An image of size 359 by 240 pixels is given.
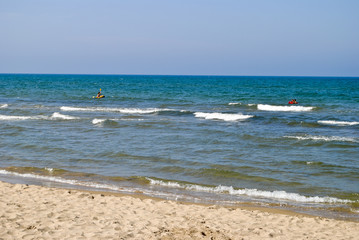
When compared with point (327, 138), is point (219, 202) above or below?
below

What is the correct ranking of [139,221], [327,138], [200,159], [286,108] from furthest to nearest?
[286,108]
[327,138]
[200,159]
[139,221]

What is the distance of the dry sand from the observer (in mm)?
7902

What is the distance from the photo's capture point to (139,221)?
8.72 metres

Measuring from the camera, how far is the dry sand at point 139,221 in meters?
7.90

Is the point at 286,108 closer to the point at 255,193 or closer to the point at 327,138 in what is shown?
the point at 327,138

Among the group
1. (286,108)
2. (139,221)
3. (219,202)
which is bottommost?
(219,202)

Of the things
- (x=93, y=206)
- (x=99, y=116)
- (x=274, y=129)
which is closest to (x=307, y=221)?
(x=93, y=206)

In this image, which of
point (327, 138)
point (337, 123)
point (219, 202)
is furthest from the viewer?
point (337, 123)

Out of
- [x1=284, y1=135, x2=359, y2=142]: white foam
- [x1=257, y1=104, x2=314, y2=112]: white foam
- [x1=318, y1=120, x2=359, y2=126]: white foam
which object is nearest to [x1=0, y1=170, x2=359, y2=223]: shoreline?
[x1=284, y1=135, x2=359, y2=142]: white foam

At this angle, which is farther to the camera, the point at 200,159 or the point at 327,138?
the point at 327,138

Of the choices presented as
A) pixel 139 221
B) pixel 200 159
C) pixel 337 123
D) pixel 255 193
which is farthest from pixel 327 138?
pixel 139 221

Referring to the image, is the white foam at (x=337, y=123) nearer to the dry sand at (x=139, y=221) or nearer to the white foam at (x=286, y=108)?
the white foam at (x=286, y=108)

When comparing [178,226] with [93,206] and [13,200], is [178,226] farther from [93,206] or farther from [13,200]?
[13,200]

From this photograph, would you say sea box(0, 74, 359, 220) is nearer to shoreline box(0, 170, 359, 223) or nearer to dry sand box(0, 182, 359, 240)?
shoreline box(0, 170, 359, 223)
